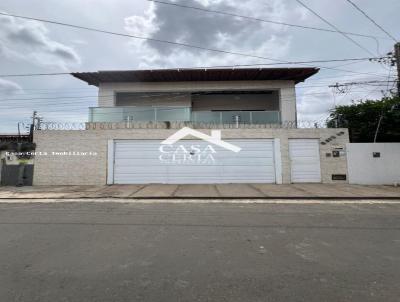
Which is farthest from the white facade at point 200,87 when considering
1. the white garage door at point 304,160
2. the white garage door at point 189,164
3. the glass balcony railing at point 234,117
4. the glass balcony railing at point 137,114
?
the white garage door at point 189,164

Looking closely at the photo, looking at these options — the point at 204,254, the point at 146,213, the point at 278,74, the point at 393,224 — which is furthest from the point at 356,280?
the point at 278,74

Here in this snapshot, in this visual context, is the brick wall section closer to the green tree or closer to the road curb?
the green tree

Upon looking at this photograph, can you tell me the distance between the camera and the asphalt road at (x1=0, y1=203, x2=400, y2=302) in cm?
284

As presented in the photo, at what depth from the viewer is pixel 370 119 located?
14078mm

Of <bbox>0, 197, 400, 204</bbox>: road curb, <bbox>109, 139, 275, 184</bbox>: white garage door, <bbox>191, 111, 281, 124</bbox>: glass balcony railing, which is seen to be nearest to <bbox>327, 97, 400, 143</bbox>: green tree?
<bbox>191, 111, 281, 124</bbox>: glass balcony railing

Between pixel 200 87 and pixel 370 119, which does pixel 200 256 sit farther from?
pixel 370 119

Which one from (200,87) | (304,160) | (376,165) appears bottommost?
(376,165)

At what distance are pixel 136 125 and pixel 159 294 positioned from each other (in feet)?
37.4

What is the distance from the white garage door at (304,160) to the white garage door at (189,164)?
1.08 metres

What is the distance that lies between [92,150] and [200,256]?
35.6ft

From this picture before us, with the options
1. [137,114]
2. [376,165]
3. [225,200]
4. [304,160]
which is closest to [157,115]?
[137,114]

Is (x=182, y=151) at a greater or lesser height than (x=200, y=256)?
greater

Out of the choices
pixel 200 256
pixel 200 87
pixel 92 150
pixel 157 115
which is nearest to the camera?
pixel 200 256

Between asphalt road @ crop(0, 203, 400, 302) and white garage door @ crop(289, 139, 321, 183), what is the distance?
20.6 ft
